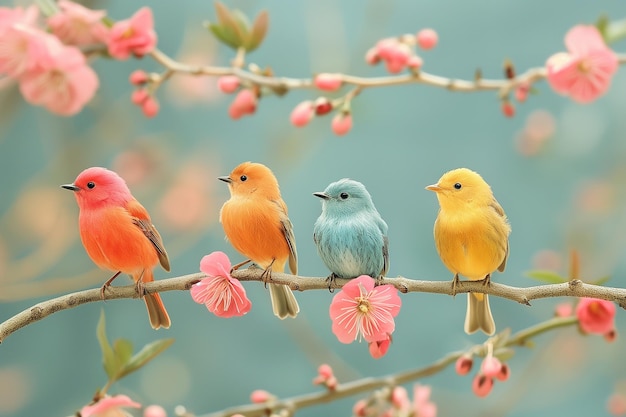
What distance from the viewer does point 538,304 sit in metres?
1.44

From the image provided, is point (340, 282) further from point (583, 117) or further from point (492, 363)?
point (583, 117)

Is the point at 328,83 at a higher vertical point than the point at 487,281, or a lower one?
higher

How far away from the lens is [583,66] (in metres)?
0.68

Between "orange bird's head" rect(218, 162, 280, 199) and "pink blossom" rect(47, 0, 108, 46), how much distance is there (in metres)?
0.25

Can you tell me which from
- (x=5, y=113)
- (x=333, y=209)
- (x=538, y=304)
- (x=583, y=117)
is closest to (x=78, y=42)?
(x=5, y=113)

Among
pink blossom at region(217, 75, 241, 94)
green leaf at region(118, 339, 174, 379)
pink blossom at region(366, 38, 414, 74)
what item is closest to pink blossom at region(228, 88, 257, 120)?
pink blossom at region(217, 75, 241, 94)

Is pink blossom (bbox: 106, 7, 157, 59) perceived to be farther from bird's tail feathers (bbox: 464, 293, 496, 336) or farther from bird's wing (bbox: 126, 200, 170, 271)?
bird's tail feathers (bbox: 464, 293, 496, 336)

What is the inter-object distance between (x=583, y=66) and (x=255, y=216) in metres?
0.35

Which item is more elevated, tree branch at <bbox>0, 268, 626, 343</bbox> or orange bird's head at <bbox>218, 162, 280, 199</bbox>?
orange bird's head at <bbox>218, 162, 280, 199</bbox>

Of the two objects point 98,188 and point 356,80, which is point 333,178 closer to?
point 356,80

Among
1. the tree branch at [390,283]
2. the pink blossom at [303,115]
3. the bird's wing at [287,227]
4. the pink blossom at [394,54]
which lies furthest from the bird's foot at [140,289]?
the pink blossom at [394,54]

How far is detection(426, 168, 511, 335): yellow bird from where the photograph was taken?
54 cm

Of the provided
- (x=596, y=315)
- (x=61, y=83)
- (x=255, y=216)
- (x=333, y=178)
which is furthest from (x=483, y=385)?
(x=333, y=178)

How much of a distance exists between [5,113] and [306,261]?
2.38 ft
